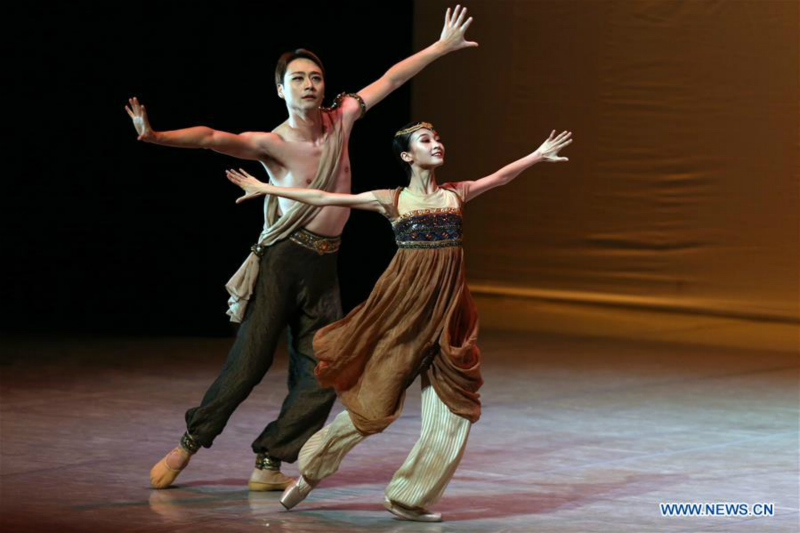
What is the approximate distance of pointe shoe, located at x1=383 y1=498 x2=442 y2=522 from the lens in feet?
14.5

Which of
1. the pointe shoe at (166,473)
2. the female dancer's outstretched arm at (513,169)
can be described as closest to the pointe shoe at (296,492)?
the pointe shoe at (166,473)

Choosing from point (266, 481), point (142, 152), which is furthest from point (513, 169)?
point (142, 152)

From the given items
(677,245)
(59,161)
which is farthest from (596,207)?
(59,161)

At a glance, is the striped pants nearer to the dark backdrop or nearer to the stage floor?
the stage floor

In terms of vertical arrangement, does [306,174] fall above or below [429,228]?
above

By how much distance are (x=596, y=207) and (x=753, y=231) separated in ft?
4.20

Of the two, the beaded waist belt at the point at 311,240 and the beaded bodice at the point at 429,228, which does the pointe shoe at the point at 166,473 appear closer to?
the beaded waist belt at the point at 311,240

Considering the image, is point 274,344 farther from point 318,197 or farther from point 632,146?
point 632,146

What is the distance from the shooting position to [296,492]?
453cm

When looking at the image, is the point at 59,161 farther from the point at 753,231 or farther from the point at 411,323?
the point at 411,323

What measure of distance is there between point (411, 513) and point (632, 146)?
636 centimetres

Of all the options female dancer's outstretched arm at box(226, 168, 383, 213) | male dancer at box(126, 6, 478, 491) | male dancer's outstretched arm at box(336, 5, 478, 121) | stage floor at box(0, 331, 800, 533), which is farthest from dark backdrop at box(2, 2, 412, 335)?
female dancer's outstretched arm at box(226, 168, 383, 213)

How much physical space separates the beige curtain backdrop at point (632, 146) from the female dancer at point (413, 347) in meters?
5.79

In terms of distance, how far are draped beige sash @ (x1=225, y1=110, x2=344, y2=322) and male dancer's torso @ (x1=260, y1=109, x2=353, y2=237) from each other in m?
0.02
